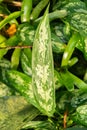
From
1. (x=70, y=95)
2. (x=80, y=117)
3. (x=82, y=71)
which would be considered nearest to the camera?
(x=80, y=117)

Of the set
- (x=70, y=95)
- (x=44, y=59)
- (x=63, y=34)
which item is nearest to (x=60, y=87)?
(x=70, y=95)

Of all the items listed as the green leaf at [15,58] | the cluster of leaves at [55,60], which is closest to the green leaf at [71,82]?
the cluster of leaves at [55,60]

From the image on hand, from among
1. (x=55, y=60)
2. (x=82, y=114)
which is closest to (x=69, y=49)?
(x=55, y=60)

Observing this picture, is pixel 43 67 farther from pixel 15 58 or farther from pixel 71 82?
pixel 15 58

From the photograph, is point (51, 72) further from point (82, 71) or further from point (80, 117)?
point (82, 71)

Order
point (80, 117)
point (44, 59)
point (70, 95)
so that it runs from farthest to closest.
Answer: point (70, 95) → point (80, 117) → point (44, 59)

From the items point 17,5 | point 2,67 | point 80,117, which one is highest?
point 17,5

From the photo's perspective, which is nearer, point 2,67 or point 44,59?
point 44,59

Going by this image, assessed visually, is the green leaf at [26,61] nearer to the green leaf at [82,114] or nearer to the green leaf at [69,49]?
the green leaf at [69,49]

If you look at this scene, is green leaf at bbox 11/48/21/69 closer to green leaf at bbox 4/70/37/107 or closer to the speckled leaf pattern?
green leaf at bbox 4/70/37/107
